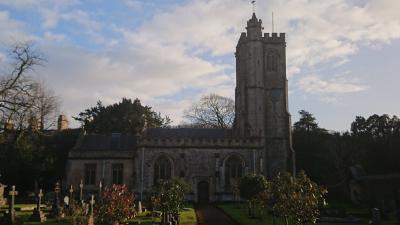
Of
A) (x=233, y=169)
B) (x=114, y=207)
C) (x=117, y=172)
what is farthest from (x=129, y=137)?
(x=114, y=207)

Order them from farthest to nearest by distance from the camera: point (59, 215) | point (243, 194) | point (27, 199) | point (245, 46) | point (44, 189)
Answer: point (245, 46) < point (44, 189) < point (27, 199) < point (243, 194) < point (59, 215)

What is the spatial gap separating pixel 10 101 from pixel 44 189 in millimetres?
14952

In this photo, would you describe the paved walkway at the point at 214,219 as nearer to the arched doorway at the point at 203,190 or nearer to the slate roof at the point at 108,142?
the arched doorway at the point at 203,190

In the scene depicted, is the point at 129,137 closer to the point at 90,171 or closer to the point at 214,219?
the point at 90,171

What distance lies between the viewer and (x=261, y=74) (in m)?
44.0

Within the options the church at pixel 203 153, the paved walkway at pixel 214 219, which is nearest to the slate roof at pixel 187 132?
the church at pixel 203 153

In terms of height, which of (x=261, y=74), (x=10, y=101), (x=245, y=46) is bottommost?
(x=10, y=101)

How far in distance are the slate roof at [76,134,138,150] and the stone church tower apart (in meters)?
10.6

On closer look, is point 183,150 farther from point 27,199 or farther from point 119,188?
point 119,188

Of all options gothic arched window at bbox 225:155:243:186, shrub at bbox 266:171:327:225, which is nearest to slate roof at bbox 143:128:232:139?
gothic arched window at bbox 225:155:243:186

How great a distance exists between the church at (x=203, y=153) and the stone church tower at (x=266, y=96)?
96 mm

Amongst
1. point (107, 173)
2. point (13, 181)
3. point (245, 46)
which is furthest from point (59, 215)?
point (245, 46)

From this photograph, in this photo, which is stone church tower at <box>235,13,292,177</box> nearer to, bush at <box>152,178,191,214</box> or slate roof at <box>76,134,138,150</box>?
slate roof at <box>76,134,138,150</box>

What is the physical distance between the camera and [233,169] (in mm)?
39375
